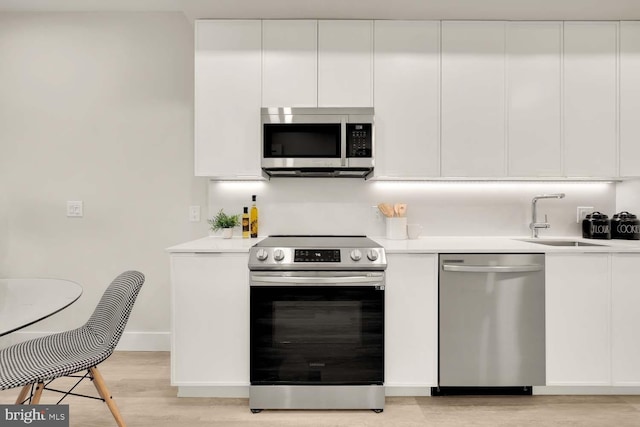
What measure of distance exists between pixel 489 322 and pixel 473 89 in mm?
1582

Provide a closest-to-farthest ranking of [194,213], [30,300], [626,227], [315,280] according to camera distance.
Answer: [30,300]
[315,280]
[626,227]
[194,213]

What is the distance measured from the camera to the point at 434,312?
7.48 ft

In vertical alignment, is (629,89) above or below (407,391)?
above

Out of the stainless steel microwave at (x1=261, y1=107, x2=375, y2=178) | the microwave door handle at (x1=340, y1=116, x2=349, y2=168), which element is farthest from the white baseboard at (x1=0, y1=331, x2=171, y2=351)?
the microwave door handle at (x1=340, y1=116, x2=349, y2=168)

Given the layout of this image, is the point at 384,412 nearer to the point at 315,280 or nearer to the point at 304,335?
the point at 304,335

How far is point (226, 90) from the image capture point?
2.63 metres

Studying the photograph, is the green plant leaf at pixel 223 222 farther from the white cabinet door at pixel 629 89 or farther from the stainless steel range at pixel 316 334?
the white cabinet door at pixel 629 89

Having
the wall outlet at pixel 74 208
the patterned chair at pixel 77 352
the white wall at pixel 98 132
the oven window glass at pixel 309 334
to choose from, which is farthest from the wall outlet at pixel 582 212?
the wall outlet at pixel 74 208

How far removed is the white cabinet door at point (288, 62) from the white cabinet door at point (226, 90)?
0.07 meters

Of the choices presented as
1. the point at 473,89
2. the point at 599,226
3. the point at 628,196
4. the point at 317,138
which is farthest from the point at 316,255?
the point at 628,196

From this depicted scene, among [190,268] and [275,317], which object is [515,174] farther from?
[190,268]

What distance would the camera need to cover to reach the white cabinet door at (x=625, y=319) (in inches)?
90.6

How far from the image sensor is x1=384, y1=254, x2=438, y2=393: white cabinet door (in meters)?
2.28

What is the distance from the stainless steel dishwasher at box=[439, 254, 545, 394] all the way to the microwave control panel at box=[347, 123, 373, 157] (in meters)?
0.87
